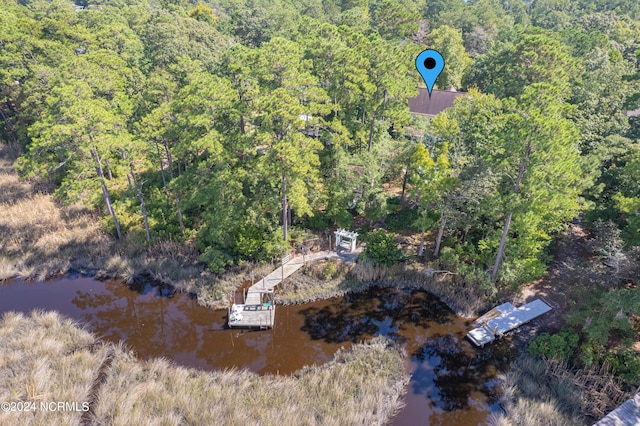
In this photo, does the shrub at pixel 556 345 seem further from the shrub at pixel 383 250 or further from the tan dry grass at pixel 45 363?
the tan dry grass at pixel 45 363

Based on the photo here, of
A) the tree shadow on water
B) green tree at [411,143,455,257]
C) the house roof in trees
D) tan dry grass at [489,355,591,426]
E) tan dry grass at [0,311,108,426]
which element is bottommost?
tan dry grass at [0,311,108,426]

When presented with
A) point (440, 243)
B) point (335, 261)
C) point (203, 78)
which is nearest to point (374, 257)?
point (335, 261)

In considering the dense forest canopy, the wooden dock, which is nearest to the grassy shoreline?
the dense forest canopy

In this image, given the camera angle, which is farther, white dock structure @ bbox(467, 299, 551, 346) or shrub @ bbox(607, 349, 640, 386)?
white dock structure @ bbox(467, 299, 551, 346)

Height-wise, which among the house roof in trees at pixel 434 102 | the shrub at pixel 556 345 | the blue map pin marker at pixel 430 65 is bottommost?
the shrub at pixel 556 345

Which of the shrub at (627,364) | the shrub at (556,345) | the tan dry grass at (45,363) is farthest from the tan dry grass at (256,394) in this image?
the shrub at (627,364)

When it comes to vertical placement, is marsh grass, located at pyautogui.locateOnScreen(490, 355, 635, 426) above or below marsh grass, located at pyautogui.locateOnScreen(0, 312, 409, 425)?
above

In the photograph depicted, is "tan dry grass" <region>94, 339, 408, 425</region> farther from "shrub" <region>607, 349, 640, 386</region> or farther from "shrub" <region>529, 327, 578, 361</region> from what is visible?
"shrub" <region>607, 349, 640, 386</region>
